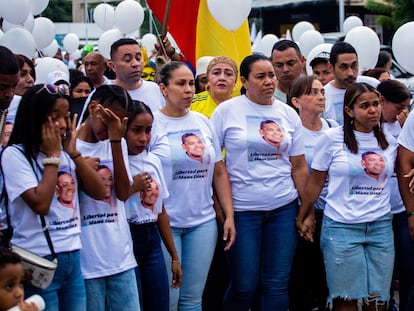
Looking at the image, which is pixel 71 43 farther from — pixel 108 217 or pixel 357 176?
pixel 108 217

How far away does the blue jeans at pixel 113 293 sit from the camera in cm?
452

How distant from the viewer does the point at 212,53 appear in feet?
31.7

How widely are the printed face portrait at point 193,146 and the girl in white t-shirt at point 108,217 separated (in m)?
0.91

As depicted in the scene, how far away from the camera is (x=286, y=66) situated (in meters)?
7.20

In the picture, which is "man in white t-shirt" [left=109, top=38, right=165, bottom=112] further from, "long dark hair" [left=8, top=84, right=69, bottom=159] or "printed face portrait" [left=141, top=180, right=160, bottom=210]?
"long dark hair" [left=8, top=84, right=69, bottom=159]

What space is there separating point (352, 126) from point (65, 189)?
2367mm

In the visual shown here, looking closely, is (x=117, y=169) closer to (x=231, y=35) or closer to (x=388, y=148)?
(x=388, y=148)

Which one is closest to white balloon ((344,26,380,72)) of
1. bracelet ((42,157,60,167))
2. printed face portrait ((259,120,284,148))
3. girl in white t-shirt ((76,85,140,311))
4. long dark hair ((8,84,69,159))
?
printed face portrait ((259,120,284,148))

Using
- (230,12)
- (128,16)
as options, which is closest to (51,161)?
(230,12)

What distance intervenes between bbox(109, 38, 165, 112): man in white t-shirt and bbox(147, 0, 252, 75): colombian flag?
275 cm

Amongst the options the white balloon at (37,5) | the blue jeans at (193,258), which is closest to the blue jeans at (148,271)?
the blue jeans at (193,258)

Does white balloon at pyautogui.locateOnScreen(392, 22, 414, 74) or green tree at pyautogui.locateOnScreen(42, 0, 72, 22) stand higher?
green tree at pyautogui.locateOnScreen(42, 0, 72, 22)

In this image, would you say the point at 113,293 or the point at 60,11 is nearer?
the point at 113,293

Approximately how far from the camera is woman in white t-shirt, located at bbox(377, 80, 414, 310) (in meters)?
6.00
